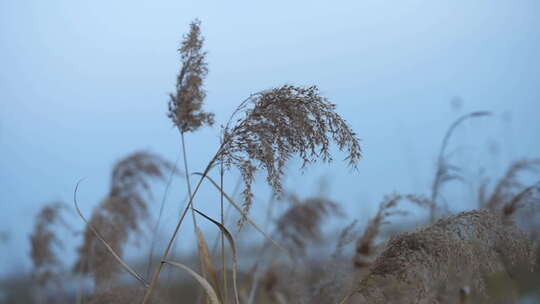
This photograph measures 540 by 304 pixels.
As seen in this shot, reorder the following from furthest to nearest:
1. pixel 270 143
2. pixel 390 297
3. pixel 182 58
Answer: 1. pixel 390 297
2. pixel 182 58
3. pixel 270 143

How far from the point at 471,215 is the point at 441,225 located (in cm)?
12

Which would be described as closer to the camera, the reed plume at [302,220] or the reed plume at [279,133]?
the reed plume at [279,133]

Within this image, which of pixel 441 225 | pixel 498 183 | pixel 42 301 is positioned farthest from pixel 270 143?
pixel 42 301

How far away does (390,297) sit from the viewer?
98.2 inches

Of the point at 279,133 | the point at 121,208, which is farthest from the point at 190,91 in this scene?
the point at 121,208

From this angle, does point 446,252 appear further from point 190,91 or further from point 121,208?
point 121,208

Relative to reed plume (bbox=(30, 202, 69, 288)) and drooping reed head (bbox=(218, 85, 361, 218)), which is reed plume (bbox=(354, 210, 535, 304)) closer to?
drooping reed head (bbox=(218, 85, 361, 218))

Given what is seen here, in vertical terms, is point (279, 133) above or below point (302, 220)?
below

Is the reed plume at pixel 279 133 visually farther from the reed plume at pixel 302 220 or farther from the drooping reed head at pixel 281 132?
the reed plume at pixel 302 220

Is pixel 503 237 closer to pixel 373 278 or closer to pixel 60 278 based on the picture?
pixel 373 278

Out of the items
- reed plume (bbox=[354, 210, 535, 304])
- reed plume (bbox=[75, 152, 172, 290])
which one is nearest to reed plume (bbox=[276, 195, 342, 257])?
reed plume (bbox=[75, 152, 172, 290])

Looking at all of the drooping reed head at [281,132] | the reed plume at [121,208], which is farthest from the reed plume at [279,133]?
the reed plume at [121,208]

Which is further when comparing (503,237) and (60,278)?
(60,278)


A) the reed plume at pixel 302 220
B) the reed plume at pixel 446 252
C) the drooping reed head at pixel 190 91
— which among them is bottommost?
the reed plume at pixel 446 252
